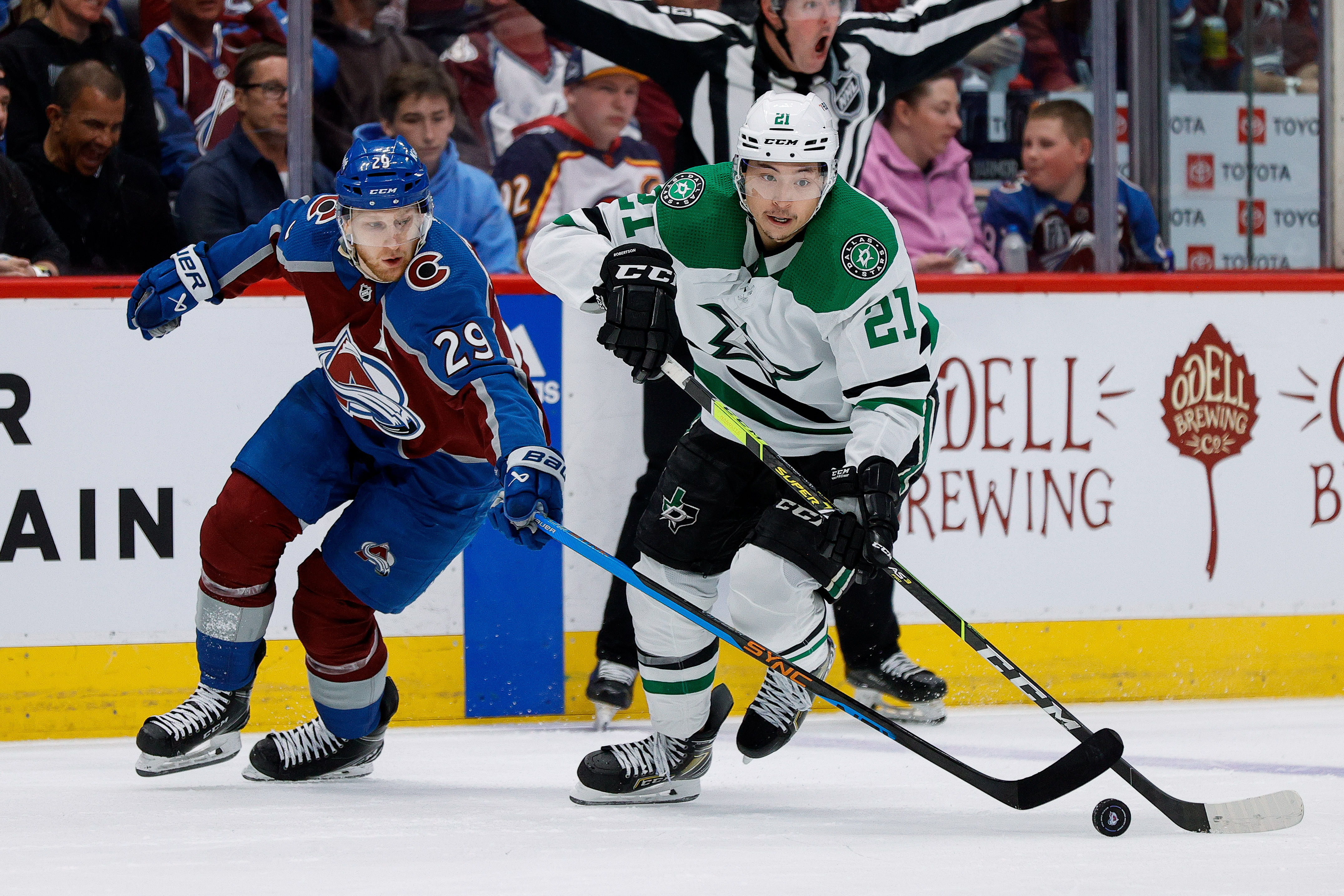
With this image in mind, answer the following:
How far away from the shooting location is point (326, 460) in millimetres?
2812

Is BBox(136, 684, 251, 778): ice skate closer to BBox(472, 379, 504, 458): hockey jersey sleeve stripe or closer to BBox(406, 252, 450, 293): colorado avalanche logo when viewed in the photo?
BBox(472, 379, 504, 458): hockey jersey sleeve stripe

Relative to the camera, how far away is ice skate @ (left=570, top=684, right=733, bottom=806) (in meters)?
2.70

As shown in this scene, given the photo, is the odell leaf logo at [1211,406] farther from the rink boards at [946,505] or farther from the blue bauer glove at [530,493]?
the blue bauer glove at [530,493]

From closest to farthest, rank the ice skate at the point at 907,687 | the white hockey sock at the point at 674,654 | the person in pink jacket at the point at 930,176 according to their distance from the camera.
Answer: the white hockey sock at the point at 674,654 → the ice skate at the point at 907,687 → the person in pink jacket at the point at 930,176

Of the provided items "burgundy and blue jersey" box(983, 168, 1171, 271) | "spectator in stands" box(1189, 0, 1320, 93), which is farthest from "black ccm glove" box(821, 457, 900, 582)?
"spectator in stands" box(1189, 0, 1320, 93)

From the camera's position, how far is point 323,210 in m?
2.78

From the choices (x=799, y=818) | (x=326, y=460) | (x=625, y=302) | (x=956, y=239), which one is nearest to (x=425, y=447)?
(x=326, y=460)

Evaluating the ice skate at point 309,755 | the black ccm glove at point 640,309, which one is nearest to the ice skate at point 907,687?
the ice skate at point 309,755

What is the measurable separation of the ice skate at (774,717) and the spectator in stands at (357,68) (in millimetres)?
1851

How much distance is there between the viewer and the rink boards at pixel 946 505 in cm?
341

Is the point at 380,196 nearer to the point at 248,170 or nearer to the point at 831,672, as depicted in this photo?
the point at 248,170

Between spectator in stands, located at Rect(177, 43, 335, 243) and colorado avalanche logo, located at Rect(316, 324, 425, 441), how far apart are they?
1.03 m

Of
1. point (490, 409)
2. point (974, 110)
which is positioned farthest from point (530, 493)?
point (974, 110)

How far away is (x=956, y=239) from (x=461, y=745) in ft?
6.17
